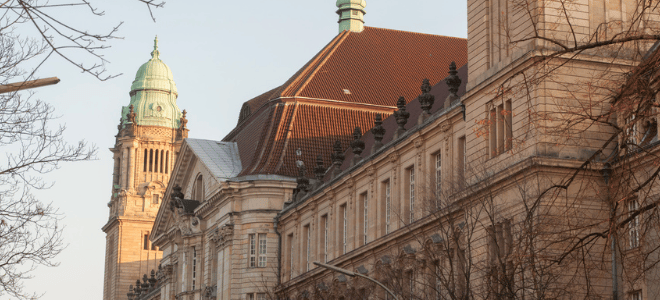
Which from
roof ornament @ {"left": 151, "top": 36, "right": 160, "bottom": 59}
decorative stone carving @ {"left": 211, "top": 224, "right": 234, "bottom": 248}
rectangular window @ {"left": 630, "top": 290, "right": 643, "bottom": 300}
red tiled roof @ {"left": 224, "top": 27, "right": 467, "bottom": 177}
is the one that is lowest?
rectangular window @ {"left": 630, "top": 290, "right": 643, "bottom": 300}

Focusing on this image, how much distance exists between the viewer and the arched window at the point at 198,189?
71044 mm

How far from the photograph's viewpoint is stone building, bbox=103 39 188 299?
12988 cm

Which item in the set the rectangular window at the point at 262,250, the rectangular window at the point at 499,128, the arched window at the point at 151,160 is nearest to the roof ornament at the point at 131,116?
the arched window at the point at 151,160

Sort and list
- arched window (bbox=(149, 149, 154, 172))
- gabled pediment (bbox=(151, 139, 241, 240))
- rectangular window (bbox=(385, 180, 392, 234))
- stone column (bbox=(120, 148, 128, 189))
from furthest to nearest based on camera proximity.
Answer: arched window (bbox=(149, 149, 154, 172)) < stone column (bbox=(120, 148, 128, 189)) < gabled pediment (bbox=(151, 139, 241, 240)) < rectangular window (bbox=(385, 180, 392, 234))

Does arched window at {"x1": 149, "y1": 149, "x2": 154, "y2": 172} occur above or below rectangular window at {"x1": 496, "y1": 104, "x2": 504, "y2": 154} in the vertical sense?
above

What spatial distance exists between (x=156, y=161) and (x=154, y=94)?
8.06 meters

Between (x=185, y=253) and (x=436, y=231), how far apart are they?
32.6 m

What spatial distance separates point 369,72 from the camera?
228 ft

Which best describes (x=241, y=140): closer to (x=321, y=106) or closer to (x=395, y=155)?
(x=321, y=106)

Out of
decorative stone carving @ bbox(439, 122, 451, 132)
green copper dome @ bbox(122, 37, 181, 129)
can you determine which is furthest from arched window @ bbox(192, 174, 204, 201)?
green copper dome @ bbox(122, 37, 181, 129)

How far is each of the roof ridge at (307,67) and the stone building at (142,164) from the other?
61934 millimetres

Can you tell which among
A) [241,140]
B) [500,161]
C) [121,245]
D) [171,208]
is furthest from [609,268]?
[121,245]

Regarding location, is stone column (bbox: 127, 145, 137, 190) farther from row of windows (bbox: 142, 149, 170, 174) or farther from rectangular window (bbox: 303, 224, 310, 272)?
rectangular window (bbox: 303, 224, 310, 272)

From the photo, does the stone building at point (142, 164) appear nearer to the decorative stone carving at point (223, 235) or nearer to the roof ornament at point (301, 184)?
the decorative stone carving at point (223, 235)
